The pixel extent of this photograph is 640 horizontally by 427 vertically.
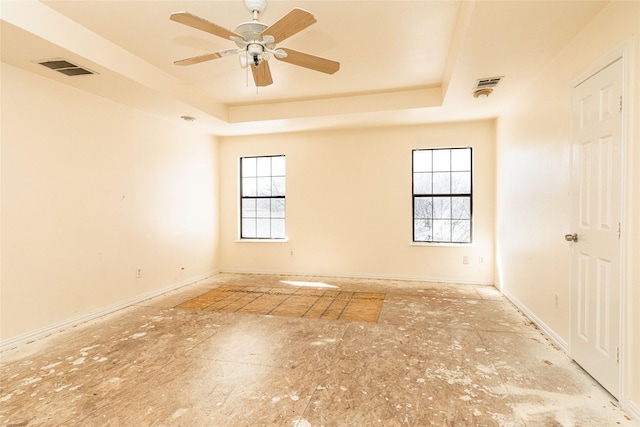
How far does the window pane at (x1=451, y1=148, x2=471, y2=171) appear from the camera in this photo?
16.9 feet

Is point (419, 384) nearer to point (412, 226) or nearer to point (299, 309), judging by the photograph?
point (299, 309)

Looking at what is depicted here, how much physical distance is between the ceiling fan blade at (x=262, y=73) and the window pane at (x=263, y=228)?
11.1ft

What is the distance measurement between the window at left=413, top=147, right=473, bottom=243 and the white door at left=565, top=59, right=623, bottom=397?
270 centimetres

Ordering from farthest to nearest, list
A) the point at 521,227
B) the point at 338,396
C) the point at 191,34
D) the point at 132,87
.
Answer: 1. the point at 521,227
2. the point at 132,87
3. the point at 191,34
4. the point at 338,396

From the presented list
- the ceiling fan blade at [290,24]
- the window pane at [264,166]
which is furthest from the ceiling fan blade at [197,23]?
the window pane at [264,166]

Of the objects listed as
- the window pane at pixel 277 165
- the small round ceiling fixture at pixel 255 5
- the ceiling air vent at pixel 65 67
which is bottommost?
the window pane at pixel 277 165

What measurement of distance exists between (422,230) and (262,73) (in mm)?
3678

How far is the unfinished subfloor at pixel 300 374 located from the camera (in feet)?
6.18

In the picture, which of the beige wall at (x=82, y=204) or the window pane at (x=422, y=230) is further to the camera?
the window pane at (x=422, y=230)

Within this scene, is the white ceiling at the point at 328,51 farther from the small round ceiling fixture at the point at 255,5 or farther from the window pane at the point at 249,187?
the window pane at the point at 249,187

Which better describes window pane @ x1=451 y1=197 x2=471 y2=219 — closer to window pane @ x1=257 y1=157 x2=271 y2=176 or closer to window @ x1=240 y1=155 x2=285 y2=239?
window @ x1=240 y1=155 x2=285 y2=239

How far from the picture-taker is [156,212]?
458cm

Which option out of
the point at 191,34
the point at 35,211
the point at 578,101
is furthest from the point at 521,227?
the point at 35,211

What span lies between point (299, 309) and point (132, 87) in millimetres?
3051
